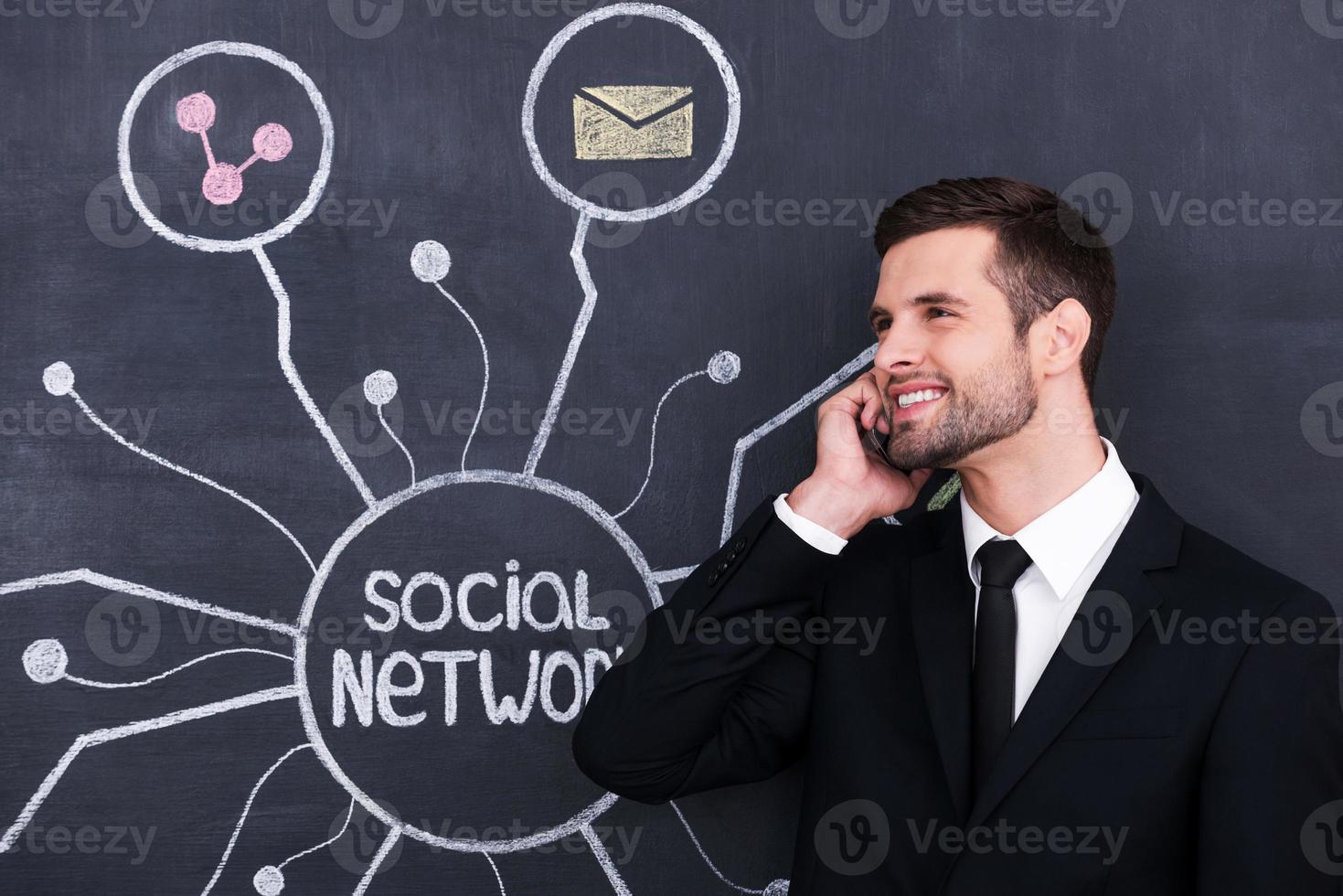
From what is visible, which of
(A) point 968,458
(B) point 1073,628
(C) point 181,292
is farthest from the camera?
(C) point 181,292

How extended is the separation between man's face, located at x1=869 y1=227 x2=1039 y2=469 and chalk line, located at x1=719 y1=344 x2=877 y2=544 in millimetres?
198

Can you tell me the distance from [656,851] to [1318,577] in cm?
109

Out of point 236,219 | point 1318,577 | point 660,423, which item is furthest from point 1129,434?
point 236,219

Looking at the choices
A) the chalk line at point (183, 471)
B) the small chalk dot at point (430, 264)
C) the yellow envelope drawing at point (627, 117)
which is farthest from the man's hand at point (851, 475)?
the chalk line at point (183, 471)

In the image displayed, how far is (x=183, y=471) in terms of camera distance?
65.5 inches

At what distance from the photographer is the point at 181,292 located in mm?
1665

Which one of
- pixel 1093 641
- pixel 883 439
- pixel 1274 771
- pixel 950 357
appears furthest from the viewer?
pixel 883 439

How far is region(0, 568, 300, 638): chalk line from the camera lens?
5.40 ft

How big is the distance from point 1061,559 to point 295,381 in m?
1.12

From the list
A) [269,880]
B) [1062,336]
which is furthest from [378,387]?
[1062,336]

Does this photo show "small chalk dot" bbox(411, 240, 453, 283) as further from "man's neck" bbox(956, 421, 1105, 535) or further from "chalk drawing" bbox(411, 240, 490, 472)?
"man's neck" bbox(956, 421, 1105, 535)

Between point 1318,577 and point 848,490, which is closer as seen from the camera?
point 848,490

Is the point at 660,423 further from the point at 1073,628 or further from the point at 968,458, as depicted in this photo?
the point at 1073,628

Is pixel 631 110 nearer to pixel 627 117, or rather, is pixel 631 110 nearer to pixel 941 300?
pixel 627 117
